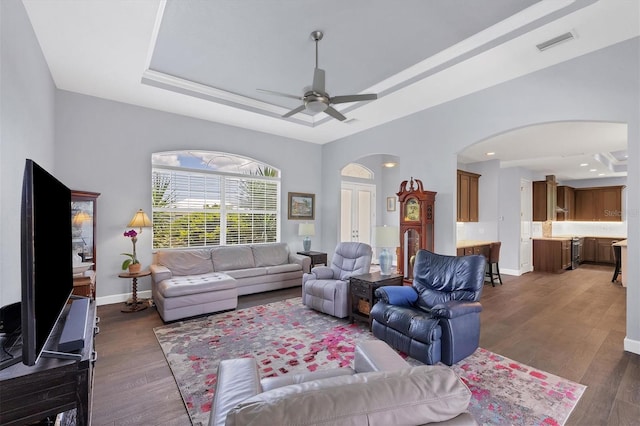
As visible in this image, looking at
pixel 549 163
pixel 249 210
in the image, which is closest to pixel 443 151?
pixel 249 210

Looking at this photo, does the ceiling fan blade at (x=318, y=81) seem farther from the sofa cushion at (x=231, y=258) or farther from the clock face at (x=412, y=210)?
the sofa cushion at (x=231, y=258)

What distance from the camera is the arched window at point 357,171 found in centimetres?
797

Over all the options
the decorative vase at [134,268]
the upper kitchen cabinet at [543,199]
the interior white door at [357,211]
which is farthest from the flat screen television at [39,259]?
the upper kitchen cabinet at [543,199]

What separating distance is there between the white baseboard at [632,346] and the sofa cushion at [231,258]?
501 centimetres

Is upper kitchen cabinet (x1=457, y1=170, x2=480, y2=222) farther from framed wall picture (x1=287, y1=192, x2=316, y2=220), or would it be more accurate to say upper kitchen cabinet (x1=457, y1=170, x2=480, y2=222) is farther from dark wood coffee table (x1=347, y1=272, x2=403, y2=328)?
framed wall picture (x1=287, y1=192, x2=316, y2=220)

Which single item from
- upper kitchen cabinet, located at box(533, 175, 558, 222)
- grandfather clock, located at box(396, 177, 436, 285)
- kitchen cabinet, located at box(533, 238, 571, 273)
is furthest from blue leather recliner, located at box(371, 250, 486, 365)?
upper kitchen cabinet, located at box(533, 175, 558, 222)

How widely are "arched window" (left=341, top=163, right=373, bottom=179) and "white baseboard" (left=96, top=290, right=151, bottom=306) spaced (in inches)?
206

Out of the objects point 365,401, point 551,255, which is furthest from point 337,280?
point 551,255

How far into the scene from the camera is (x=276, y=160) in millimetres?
6281

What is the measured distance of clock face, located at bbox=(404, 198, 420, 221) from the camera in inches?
174

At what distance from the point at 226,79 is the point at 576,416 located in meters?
4.98

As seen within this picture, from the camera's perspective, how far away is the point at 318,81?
2.96 metres

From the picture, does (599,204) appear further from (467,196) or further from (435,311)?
(435,311)

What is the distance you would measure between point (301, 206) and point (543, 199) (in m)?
6.46
